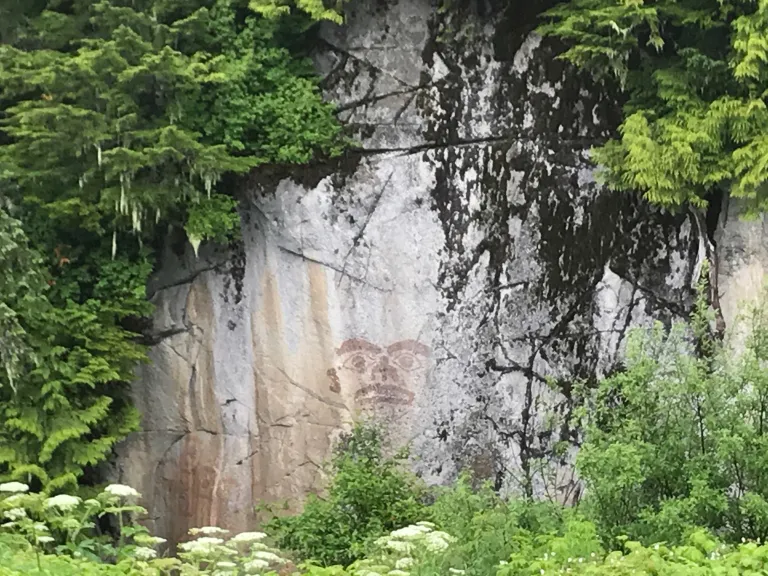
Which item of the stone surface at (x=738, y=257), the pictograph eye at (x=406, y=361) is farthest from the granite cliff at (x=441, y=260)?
the stone surface at (x=738, y=257)

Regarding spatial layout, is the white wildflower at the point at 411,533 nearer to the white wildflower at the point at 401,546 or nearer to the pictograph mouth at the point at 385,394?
the white wildflower at the point at 401,546

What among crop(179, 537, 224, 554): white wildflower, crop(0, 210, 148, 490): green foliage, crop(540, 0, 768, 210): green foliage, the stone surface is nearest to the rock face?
the stone surface

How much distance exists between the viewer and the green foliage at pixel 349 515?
6.13 metres

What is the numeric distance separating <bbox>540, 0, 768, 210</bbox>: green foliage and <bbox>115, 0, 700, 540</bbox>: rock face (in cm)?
43

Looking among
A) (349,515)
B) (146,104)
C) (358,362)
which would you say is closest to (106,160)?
(146,104)

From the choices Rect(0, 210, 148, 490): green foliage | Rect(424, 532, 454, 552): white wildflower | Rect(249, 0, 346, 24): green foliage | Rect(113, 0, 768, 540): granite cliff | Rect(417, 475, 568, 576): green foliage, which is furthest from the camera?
Rect(113, 0, 768, 540): granite cliff

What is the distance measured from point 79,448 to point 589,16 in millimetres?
6061

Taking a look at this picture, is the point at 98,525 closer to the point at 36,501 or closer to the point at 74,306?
the point at 74,306

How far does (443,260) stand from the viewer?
7.34 metres

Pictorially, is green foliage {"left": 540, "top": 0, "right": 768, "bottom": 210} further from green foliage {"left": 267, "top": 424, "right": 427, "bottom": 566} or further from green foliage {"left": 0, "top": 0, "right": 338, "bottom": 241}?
green foliage {"left": 267, "top": 424, "right": 427, "bottom": 566}

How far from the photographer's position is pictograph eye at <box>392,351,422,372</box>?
7.34m

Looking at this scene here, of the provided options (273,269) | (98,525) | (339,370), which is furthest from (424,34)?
(98,525)

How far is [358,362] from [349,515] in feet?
5.39

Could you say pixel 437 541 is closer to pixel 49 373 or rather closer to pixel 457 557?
pixel 457 557
